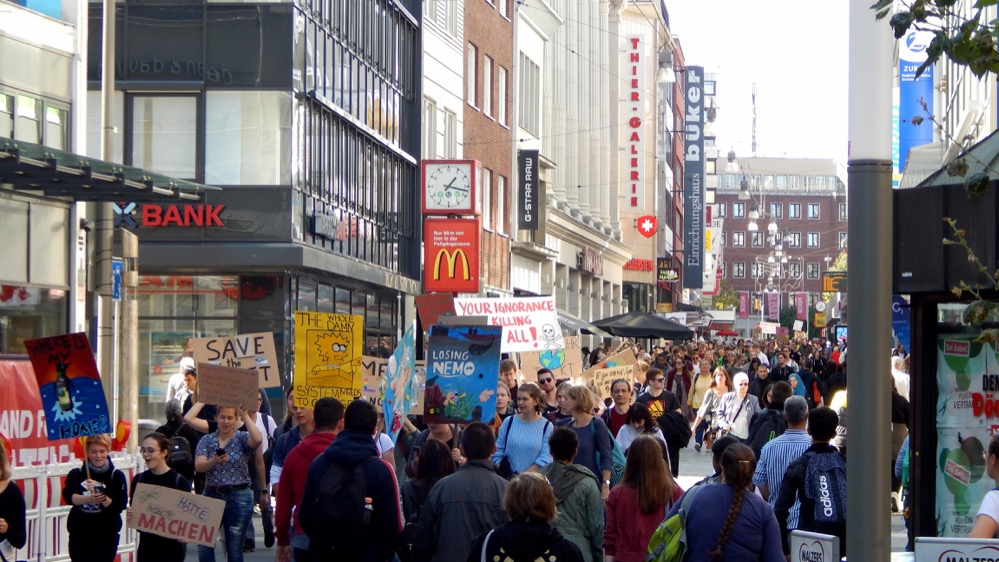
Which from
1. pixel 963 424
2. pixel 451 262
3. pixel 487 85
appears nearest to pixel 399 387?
pixel 963 424

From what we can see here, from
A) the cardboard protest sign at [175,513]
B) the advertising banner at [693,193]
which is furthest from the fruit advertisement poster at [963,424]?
the advertising banner at [693,193]

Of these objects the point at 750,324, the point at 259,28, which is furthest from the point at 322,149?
the point at 750,324

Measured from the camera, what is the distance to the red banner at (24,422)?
46.9ft

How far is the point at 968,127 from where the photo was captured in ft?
73.8

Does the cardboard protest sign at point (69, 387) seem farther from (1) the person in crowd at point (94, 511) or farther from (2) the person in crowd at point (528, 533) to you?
(2) the person in crowd at point (528, 533)

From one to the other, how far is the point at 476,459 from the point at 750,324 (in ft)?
501

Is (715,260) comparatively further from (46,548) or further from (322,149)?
(46,548)

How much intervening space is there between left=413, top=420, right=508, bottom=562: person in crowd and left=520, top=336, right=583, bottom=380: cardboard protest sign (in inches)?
525

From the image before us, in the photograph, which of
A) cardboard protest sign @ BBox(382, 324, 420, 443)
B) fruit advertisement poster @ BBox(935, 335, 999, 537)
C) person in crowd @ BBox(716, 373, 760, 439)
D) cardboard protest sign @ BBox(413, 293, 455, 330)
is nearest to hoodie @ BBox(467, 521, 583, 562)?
fruit advertisement poster @ BBox(935, 335, 999, 537)

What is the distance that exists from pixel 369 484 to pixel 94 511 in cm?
267

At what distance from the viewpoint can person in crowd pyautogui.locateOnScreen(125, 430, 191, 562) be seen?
1069 centimetres

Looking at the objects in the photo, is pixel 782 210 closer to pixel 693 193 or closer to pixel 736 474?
pixel 693 193

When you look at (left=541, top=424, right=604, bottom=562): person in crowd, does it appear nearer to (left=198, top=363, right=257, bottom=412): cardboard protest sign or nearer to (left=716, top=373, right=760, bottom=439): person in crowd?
(left=198, top=363, right=257, bottom=412): cardboard protest sign

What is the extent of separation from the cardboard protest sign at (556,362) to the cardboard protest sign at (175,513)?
38.3 feet
